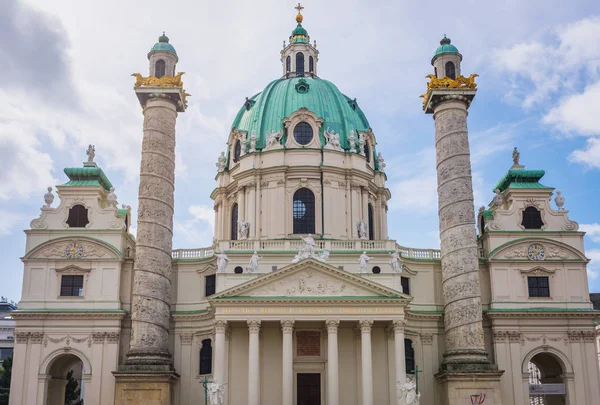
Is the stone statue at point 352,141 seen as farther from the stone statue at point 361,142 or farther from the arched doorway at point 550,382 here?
the arched doorway at point 550,382

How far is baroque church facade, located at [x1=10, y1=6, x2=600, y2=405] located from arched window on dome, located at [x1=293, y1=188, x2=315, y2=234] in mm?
844

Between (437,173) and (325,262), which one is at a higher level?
(437,173)

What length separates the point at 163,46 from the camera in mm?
44156

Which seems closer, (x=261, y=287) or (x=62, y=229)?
(x=261, y=287)

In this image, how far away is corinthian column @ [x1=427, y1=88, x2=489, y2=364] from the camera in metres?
40.2

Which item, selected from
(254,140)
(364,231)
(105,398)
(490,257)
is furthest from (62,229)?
(490,257)

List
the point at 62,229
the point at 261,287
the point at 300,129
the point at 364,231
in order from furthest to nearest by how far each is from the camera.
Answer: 1. the point at 300,129
2. the point at 364,231
3. the point at 62,229
4. the point at 261,287

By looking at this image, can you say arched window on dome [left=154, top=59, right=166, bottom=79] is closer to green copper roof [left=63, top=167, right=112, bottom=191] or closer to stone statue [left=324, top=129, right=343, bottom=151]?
green copper roof [left=63, top=167, right=112, bottom=191]

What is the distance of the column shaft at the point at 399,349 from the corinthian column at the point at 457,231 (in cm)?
279

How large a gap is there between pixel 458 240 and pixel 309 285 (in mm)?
8971

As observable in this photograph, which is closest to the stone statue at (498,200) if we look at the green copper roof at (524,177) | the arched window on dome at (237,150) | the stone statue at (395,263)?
the green copper roof at (524,177)

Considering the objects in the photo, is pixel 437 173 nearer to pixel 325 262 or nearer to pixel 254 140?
pixel 325 262

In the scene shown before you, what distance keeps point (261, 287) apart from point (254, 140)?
47.2ft

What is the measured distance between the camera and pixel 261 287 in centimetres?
4097
